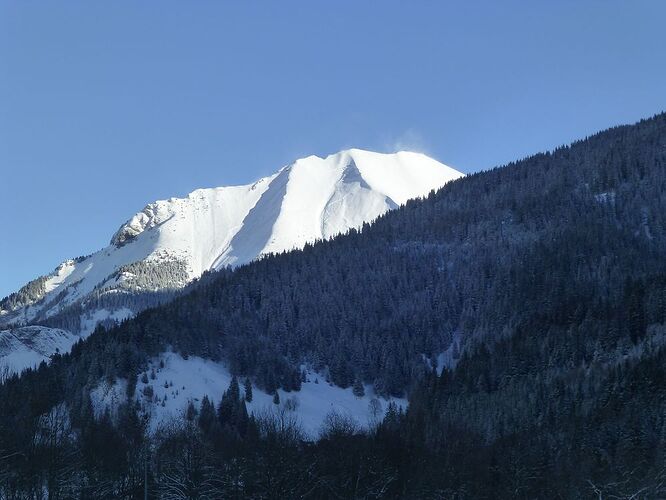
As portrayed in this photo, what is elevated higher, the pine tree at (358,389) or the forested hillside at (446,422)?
the pine tree at (358,389)

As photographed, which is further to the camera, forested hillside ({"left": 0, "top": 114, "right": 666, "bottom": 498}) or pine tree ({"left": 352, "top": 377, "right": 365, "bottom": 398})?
pine tree ({"left": 352, "top": 377, "right": 365, "bottom": 398})

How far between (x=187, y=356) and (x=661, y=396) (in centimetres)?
9744

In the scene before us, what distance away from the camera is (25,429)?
93.7 metres

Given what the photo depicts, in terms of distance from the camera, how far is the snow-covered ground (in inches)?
5936

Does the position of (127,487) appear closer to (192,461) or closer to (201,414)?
(192,461)

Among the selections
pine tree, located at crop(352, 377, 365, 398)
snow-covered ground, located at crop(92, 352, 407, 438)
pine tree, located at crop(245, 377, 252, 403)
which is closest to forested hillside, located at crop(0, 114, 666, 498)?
pine tree, located at crop(352, 377, 365, 398)

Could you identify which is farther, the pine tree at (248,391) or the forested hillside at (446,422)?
the pine tree at (248,391)

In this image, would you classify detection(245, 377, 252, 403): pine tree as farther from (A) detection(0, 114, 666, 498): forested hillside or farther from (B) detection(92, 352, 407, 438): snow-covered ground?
(A) detection(0, 114, 666, 498): forested hillside

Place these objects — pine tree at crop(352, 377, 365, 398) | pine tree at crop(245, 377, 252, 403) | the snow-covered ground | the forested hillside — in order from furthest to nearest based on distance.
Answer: pine tree at crop(352, 377, 365, 398) → pine tree at crop(245, 377, 252, 403) → the snow-covered ground → the forested hillside

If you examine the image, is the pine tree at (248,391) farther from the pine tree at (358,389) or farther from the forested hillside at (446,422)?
the pine tree at (358,389)

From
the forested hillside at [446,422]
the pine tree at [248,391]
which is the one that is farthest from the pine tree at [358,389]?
the pine tree at [248,391]

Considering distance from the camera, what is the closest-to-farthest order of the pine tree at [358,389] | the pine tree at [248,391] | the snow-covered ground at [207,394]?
1. the snow-covered ground at [207,394]
2. the pine tree at [248,391]
3. the pine tree at [358,389]

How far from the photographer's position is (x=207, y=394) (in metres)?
162

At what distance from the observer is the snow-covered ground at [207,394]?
5936 inches
